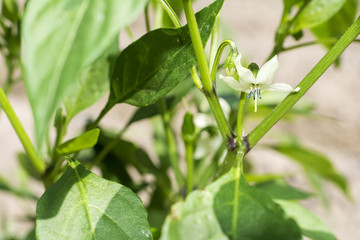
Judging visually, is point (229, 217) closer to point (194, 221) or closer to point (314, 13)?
point (194, 221)

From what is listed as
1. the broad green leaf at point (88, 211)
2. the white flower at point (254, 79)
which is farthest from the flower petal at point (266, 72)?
the broad green leaf at point (88, 211)

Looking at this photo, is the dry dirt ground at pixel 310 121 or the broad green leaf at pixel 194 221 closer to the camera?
the broad green leaf at pixel 194 221

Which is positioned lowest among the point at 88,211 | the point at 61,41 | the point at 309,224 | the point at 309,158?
the point at 309,158

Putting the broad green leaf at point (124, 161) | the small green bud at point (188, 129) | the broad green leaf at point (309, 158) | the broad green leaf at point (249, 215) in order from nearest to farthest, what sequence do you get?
1. the broad green leaf at point (249, 215)
2. the small green bud at point (188, 129)
3. the broad green leaf at point (124, 161)
4. the broad green leaf at point (309, 158)

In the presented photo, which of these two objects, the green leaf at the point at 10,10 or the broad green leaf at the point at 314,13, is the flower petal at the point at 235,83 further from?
the green leaf at the point at 10,10

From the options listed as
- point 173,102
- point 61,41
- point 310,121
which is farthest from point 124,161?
point 310,121

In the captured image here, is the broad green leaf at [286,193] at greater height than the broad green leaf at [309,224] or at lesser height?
lesser
